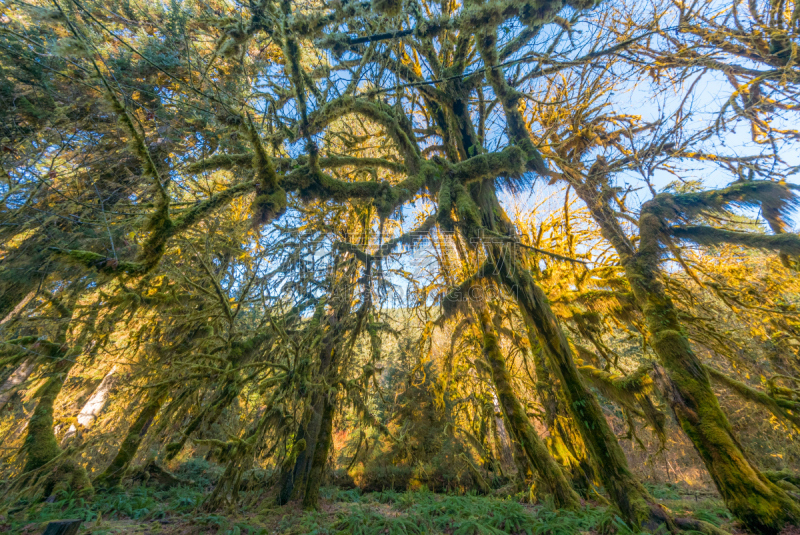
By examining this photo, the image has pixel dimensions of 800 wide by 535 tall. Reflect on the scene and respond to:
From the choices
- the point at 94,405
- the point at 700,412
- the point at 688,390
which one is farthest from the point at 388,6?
the point at 94,405

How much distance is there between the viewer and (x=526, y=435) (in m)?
4.73

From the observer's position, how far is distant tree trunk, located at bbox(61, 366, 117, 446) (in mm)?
5955

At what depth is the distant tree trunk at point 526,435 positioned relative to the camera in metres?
4.32

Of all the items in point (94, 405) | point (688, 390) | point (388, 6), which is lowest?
point (688, 390)

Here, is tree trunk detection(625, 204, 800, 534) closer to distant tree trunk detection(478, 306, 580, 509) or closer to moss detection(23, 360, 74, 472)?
distant tree trunk detection(478, 306, 580, 509)

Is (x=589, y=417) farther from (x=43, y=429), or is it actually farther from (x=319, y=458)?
(x=43, y=429)

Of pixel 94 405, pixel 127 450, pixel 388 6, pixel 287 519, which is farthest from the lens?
pixel 94 405

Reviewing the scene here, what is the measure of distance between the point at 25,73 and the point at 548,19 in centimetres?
658

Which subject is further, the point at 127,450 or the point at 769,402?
the point at 127,450

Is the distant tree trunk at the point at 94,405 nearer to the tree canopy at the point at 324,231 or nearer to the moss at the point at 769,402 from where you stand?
the tree canopy at the point at 324,231

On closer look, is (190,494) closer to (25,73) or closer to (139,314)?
(139,314)

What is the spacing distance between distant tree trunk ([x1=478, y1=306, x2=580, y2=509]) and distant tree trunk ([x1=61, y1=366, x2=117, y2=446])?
8.31m

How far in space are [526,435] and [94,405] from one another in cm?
949

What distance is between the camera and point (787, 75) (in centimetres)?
373
